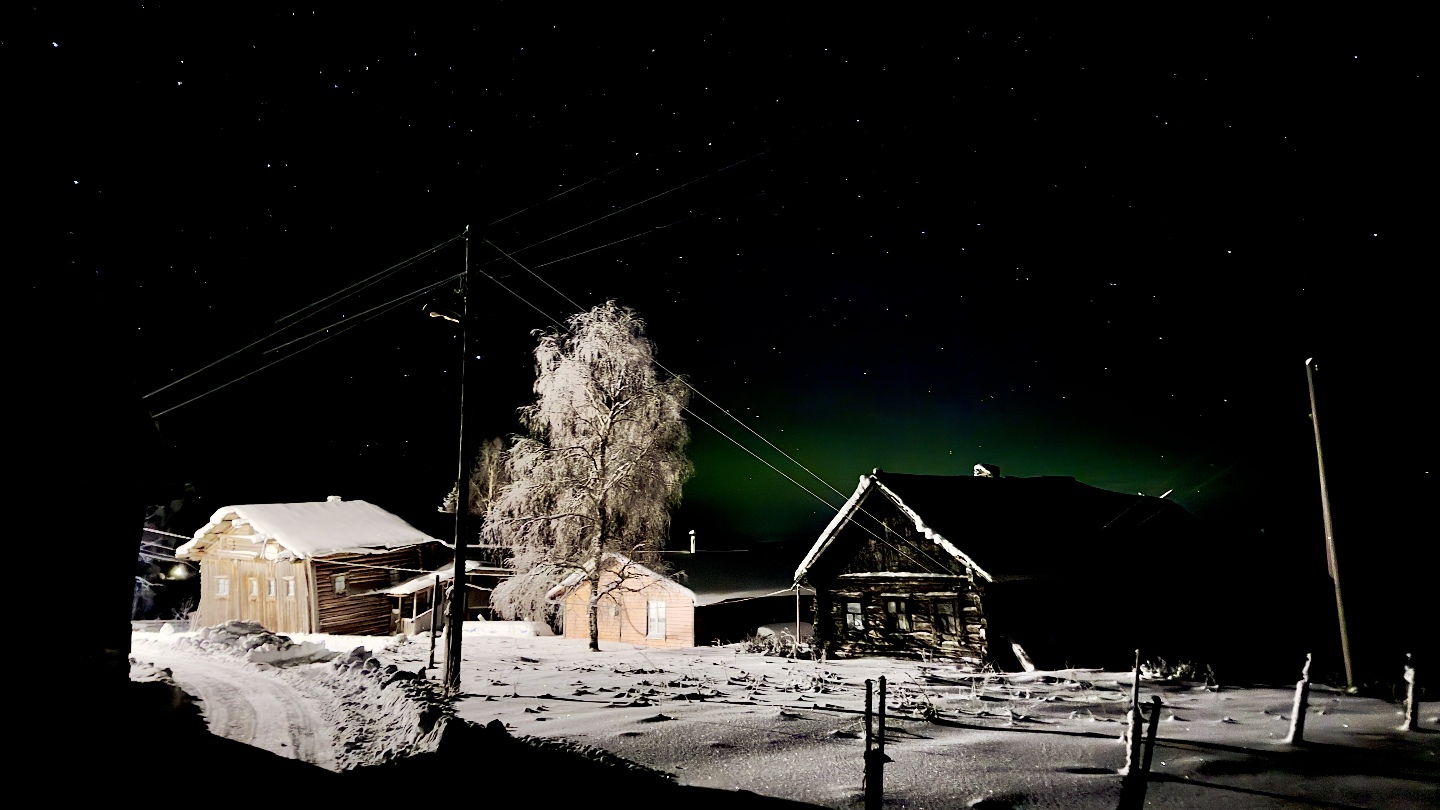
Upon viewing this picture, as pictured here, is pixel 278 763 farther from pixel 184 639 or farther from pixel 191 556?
pixel 191 556

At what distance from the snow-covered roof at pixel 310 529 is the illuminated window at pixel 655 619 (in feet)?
48.5

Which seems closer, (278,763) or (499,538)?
(278,763)

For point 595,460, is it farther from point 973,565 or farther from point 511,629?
point 973,565

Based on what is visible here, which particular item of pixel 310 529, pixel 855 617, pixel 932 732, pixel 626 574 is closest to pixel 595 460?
pixel 626 574

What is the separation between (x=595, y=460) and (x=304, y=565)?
59.6 feet

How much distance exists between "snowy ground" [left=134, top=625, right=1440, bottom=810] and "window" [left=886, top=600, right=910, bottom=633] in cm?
441

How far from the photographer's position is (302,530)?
1389 inches

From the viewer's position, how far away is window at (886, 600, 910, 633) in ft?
77.4

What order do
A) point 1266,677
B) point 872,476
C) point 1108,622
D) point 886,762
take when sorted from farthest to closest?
point 872,476
point 1108,622
point 1266,677
point 886,762

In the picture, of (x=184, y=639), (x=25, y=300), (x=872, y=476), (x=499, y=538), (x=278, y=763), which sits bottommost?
(x=184, y=639)

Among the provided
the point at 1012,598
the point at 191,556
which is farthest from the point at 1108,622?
the point at 191,556

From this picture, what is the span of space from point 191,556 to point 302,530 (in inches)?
365

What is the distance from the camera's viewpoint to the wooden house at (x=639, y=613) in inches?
1228

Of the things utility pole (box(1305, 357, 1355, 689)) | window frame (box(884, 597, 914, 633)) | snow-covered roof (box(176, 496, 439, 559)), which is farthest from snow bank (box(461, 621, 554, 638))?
utility pole (box(1305, 357, 1355, 689))
